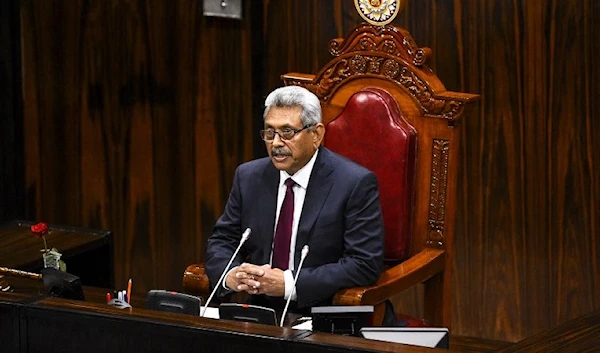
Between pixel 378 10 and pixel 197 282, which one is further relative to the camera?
pixel 378 10

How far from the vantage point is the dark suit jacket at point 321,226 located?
3775 mm

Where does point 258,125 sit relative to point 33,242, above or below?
Answer: above

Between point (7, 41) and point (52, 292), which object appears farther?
point (7, 41)

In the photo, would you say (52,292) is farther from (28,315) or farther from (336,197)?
(336,197)

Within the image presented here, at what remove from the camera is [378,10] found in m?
4.05

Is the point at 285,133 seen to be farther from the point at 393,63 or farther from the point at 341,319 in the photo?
the point at 341,319

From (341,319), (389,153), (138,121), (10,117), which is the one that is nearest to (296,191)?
(389,153)

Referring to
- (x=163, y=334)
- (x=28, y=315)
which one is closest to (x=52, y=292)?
(x=28, y=315)

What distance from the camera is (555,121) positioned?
15.6ft

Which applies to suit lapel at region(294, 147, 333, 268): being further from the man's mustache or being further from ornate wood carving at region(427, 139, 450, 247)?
ornate wood carving at region(427, 139, 450, 247)

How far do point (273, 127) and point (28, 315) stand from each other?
1.03 meters

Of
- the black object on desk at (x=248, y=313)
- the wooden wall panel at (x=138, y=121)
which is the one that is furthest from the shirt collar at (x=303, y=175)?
the wooden wall panel at (x=138, y=121)

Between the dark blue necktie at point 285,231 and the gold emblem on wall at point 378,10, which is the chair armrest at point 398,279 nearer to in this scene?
the dark blue necktie at point 285,231

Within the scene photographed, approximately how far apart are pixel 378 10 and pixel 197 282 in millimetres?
984
